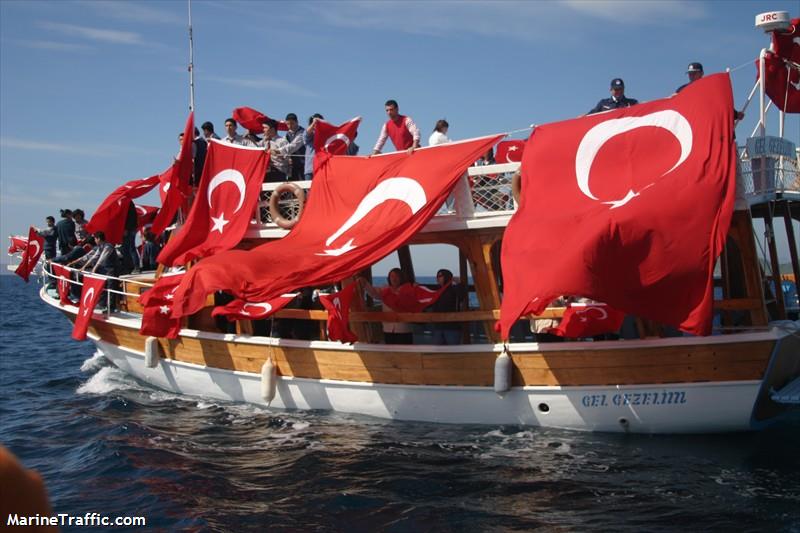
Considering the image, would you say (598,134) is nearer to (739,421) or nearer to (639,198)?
(639,198)

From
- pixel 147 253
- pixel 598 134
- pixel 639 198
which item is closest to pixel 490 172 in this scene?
pixel 598 134

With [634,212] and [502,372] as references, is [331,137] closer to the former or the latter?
[502,372]

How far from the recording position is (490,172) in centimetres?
1066

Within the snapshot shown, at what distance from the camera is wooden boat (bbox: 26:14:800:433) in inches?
370

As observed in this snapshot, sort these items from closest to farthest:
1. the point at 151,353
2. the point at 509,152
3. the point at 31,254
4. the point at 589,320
Answer: 1. the point at 589,320
2. the point at 509,152
3. the point at 151,353
4. the point at 31,254

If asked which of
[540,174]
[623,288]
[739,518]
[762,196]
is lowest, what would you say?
[739,518]

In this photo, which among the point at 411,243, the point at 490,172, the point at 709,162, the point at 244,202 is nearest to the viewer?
the point at 709,162

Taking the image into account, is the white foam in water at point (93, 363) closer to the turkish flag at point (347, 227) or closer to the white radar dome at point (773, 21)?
the turkish flag at point (347, 227)

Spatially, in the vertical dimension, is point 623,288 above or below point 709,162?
below

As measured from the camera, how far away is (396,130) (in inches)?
511

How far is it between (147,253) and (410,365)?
9.24 m

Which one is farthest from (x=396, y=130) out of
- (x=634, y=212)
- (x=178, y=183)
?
(x=634, y=212)

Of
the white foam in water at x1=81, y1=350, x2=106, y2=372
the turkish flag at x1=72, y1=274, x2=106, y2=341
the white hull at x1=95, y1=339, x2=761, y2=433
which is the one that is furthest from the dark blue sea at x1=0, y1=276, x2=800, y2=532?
the white foam in water at x1=81, y1=350, x2=106, y2=372

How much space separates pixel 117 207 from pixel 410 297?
317 inches
